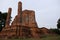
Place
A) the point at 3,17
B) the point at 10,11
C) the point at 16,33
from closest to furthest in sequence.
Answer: the point at 16,33 < the point at 10,11 < the point at 3,17

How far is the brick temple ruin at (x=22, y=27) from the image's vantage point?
35.3 meters

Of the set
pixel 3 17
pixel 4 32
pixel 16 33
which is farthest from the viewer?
pixel 3 17

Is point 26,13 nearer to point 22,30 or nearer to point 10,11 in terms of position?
point 10,11

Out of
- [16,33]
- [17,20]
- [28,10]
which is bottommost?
[16,33]

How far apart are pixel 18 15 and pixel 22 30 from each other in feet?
17.7

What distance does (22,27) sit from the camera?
1430 inches

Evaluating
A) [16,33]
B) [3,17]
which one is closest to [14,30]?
[16,33]

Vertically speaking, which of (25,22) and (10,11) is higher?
(10,11)

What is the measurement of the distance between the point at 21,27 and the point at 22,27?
0.29 metres

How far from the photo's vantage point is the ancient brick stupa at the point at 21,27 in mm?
35278

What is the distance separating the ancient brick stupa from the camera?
3528cm

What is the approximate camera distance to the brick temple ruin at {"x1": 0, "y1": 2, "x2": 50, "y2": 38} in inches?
1388

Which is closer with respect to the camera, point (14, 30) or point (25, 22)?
point (14, 30)

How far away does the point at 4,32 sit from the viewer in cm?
3800
